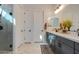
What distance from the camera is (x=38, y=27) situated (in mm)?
1493

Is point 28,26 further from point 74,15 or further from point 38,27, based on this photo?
point 74,15

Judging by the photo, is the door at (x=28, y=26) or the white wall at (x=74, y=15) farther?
the door at (x=28, y=26)

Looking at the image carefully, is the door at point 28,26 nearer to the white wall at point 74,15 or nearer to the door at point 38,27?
the door at point 38,27

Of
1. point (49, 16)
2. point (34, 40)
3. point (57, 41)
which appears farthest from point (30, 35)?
point (57, 41)

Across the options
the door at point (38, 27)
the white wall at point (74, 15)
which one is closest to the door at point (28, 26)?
the door at point (38, 27)

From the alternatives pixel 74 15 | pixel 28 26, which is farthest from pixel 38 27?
pixel 74 15

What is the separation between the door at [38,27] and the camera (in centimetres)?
146

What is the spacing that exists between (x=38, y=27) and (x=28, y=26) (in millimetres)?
117

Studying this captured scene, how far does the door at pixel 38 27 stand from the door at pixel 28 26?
0.15 ft

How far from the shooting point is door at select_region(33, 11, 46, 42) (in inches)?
57.6

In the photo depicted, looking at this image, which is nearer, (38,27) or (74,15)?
(74,15)

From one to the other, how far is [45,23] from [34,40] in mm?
225

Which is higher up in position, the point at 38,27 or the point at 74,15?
the point at 74,15

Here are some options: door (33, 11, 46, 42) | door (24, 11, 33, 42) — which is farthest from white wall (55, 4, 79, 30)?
door (24, 11, 33, 42)
